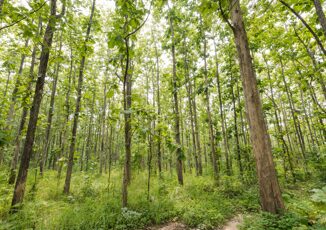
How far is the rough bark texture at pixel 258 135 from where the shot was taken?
358 cm

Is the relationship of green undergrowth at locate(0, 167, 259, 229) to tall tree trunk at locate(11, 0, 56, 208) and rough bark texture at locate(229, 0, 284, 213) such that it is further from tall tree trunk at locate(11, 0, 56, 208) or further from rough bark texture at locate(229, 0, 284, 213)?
rough bark texture at locate(229, 0, 284, 213)

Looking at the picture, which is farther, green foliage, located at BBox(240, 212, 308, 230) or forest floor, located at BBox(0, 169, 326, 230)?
forest floor, located at BBox(0, 169, 326, 230)

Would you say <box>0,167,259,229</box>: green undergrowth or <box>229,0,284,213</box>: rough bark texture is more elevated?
<box>229,0,284,213</box>: rough bark texture

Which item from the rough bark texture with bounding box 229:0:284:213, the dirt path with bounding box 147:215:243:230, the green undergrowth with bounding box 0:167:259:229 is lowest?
the dirt path with bounding box 147:215:243:230

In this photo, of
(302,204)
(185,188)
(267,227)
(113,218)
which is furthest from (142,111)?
(185,188)

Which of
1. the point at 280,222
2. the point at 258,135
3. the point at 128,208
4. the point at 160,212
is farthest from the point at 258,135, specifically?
the point at 128,208

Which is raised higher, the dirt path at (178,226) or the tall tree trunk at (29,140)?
the tall tree trunk at (29,140)

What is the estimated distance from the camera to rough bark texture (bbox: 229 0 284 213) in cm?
358

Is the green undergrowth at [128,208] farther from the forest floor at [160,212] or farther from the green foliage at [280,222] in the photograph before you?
the green foliage at [280,222]

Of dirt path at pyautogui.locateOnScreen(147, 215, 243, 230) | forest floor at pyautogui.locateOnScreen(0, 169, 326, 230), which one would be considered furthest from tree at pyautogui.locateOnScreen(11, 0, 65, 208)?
dirt path at pyautogui.locateOnScreen(147, 215, 243, 230)

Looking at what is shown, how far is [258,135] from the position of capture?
3789 millimetres

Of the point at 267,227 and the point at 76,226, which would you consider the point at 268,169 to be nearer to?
the point at 267,227

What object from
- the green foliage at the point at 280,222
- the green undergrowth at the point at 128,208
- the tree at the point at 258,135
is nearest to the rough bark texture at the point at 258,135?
Result: the tree at the point at 258,135

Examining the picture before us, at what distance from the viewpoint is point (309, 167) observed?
11.5 m
